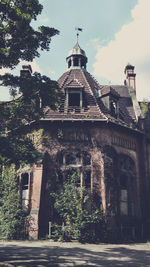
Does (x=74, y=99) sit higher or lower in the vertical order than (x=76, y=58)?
lower

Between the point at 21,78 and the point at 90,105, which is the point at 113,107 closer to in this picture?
the point at 90,105

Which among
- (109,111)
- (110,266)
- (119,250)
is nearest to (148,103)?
(109,111)

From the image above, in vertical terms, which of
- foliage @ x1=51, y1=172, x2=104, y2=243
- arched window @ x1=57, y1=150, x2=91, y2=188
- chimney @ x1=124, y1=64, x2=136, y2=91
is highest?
chimney @ x1=124, y1=64, x2=136, y2=91

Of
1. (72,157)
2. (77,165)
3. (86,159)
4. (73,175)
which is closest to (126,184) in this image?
(86,159)

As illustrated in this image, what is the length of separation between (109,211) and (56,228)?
3084 millimetres

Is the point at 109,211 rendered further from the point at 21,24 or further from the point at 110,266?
the point at 21,24

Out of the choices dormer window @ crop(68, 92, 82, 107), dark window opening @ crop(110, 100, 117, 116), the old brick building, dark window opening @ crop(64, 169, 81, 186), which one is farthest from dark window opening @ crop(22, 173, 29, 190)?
dark window opening @ crop(110, 100, 117, 116)

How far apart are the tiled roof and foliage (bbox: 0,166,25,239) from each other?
15.2 ft

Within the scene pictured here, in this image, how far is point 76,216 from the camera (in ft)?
45.2

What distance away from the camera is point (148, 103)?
23.0 meters

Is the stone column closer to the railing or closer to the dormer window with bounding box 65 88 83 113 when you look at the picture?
the railing

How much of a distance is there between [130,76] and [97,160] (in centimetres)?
1225

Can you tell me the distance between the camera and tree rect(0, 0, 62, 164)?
32.6ft

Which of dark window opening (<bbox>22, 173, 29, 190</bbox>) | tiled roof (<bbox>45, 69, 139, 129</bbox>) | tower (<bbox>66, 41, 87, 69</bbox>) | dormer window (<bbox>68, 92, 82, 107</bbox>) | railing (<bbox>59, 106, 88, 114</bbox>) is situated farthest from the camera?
tower (<bbox>66, 41, 87, 69</bbox>)
